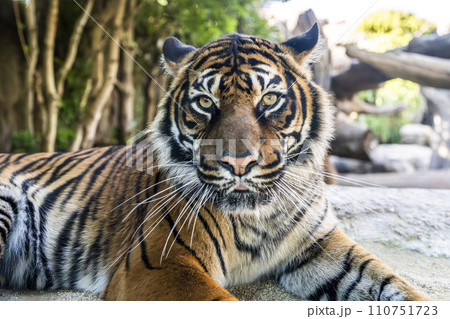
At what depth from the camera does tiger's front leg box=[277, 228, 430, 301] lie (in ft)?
4.48

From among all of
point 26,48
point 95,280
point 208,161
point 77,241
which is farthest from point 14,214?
point 26,48

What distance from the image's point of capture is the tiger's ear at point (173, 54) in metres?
1.50

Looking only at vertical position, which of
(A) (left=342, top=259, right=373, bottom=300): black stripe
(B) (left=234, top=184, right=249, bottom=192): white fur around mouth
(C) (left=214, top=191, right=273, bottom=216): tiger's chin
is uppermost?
(B) (left=234, top=184, right=249, bottom=192): white fur around mouth

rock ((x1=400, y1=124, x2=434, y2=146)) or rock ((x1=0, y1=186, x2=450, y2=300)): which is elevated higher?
rock ((x1=0, y1=186, x2=450, y2=300))

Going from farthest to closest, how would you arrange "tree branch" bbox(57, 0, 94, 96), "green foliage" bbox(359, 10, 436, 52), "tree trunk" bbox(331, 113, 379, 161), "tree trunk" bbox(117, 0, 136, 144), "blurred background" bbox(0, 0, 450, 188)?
"tree trunk" bbox(331, 113, 379, 161) < "tree trunk" bbox(117, 0, 136, 144) < "tree branch" bbox(57, 0, 94, 96) < "blurred background" bbox(0, 0, 450, 188) < "green foliage" bbox(359, 10, 436, 52)

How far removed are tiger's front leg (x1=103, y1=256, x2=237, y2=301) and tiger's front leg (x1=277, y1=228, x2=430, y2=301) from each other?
0.42 metres

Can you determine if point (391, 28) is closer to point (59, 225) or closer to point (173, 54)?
point (173, 54)

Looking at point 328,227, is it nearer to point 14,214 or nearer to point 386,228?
point 386,228

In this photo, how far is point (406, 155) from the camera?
827cm

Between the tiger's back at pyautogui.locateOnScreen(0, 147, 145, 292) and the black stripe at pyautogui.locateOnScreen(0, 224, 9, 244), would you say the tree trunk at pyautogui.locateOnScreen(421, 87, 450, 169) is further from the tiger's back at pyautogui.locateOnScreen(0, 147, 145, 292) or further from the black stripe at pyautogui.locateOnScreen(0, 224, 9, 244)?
the black stripe at pyautogui.locateOnScreen(0, 224, 9, 244)

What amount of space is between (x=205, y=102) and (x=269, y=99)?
204 mm

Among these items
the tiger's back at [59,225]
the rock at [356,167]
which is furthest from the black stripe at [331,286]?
the rock at [356,167]

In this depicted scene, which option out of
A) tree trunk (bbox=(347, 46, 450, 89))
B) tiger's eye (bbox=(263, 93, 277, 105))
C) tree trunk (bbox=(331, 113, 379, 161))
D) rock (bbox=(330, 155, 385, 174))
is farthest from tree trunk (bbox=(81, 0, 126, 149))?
rock (bbox=(330, 155, 385, 174))

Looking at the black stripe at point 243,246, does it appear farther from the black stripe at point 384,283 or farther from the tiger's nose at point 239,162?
the black stripe at point 384,283
